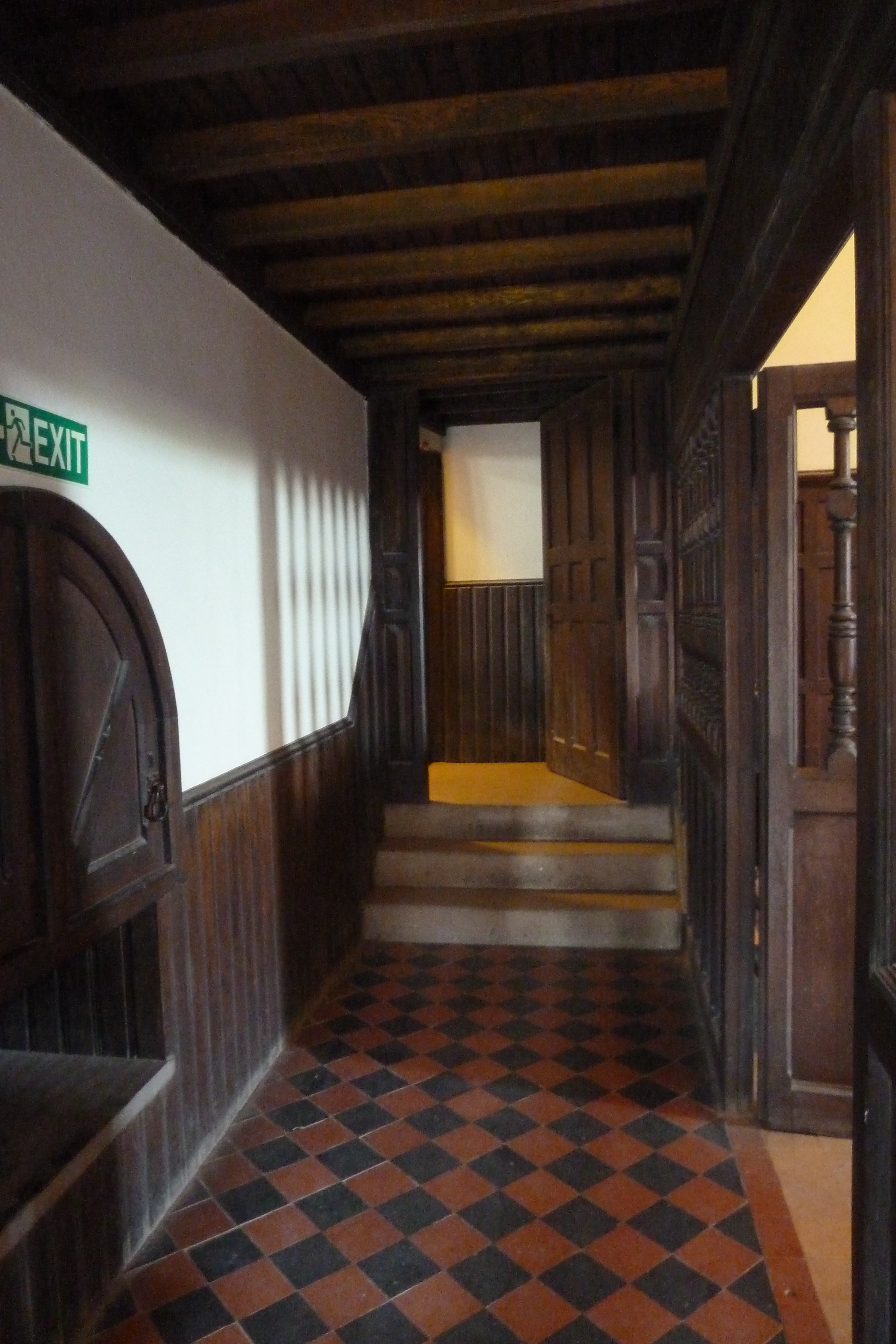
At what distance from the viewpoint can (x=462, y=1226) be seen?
2.37 m

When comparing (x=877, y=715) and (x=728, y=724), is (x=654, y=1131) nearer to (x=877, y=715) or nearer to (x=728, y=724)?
(x=728, y=724)

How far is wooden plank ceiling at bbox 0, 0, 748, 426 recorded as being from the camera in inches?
79.4

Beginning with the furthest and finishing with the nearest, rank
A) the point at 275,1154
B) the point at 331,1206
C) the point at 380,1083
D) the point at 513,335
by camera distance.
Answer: the point at 513,335 → the point at 380,1083 → the point at 275,1154 → the point at 331,1206

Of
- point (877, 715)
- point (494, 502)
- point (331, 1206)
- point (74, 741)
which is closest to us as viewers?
point (877, 715)

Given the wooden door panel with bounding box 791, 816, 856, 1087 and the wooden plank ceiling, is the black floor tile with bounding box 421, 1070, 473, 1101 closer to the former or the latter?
the wooden door panel with bounding box 791, 816, 856, 1087

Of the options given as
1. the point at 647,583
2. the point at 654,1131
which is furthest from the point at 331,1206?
the point at 647,583

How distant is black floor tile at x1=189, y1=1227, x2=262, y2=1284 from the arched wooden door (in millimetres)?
850

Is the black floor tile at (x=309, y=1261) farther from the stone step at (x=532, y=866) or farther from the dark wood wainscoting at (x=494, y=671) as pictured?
the dark wood wainscoting at (x=494, y=671)

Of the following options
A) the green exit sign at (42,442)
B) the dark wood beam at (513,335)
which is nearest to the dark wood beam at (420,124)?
the green exit sign at (42,442)

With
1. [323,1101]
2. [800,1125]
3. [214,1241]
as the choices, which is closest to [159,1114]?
[214,1241]

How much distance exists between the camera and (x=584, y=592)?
5.16 meters

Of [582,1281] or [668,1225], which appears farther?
[668,1225]

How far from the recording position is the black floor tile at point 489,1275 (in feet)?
7.02

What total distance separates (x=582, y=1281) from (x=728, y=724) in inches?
58.6
